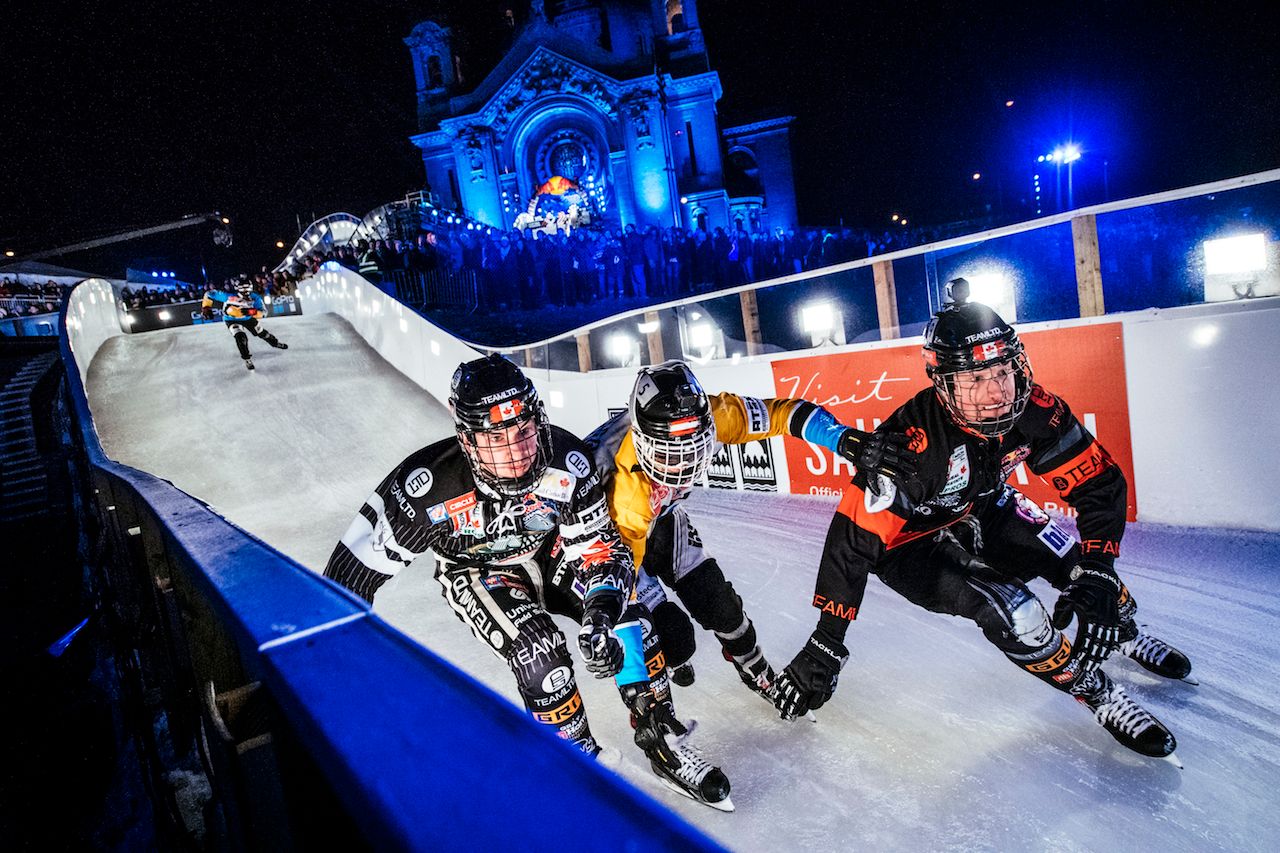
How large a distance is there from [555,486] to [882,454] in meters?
1.48

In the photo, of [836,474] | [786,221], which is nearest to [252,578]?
[836,474]

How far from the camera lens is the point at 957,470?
307cm

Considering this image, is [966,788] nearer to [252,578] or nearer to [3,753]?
[252,578]

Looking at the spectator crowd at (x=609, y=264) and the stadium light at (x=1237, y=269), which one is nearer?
the stadium light at (x=1237, y=269)

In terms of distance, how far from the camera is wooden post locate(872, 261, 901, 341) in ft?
20.4

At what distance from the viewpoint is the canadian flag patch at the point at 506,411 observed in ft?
9.43

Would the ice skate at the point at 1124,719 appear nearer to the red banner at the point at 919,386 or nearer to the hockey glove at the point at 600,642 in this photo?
the hockey glove at the point at 600,642

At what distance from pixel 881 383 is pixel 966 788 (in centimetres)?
424

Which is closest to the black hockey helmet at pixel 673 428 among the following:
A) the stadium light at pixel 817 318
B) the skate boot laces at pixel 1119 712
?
the skate boot laces at pixel 1119 712

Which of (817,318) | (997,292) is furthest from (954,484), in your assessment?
(817,318)

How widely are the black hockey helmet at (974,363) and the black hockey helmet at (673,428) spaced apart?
1.05 m

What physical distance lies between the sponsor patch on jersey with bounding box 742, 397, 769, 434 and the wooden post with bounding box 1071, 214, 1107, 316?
3.14 meters

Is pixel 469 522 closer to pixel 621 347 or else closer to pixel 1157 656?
pixel 1157 656

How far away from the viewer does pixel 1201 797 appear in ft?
7.88
